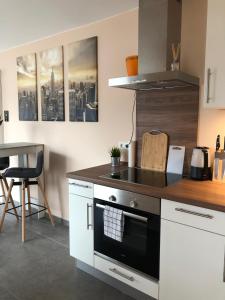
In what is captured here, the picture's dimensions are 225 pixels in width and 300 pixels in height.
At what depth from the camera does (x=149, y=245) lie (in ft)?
5.97

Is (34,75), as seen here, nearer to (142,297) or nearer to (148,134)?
(148,134)

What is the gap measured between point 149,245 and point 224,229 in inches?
21.9

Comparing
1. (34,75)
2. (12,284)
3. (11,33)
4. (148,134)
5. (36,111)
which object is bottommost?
(12,284)

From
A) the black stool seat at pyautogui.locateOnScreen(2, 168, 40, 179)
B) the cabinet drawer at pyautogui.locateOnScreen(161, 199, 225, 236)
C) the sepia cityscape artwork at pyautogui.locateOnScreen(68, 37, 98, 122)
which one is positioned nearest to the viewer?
the cabinet drawer at pyautogui.locateOnScreen(161, 199, 225, 236)

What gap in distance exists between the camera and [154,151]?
238cm

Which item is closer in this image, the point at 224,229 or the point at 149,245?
the point at 224,229

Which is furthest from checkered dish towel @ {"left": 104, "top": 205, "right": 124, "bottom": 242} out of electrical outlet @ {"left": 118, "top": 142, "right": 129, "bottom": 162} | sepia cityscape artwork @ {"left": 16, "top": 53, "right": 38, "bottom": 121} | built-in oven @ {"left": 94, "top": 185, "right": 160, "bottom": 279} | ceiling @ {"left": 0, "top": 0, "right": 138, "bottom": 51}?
sepia cityscape artwork @ {"left": 16, "top": 53, "right": 38, "bottom": 121}

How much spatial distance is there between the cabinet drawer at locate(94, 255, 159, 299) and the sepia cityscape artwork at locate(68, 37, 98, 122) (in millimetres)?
1438

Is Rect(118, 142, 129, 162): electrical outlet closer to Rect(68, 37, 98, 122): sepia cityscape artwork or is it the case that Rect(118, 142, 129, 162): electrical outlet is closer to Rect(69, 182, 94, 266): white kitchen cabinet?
Rect(68, 37, 98, 122): sepia cityscape artwork

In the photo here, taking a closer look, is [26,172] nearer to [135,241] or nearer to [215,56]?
[135,241]

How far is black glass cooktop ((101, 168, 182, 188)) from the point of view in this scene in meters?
1.92

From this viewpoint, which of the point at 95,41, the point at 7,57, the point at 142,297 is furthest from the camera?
the point at 7,57

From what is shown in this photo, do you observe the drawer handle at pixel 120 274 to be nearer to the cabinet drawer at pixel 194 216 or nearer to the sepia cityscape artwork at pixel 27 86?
the cabinet drawer at pixel 194 216

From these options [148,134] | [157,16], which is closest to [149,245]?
[148,134]
